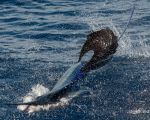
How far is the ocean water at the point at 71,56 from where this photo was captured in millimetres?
10000

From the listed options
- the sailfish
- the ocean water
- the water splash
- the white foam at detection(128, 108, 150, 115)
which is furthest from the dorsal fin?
the white foam at detection(128, 108, 150, 115)

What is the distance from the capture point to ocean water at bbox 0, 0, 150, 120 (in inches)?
394

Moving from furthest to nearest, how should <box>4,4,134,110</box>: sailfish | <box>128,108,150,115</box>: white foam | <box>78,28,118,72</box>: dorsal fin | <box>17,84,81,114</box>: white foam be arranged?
<box>78,28,118,72</box>: dorsal fin
<box>4,4,134,110</box>: sailfish
<box>17,84,81,114</box>: white foam
<box>128,108,150,115</box>: white foam

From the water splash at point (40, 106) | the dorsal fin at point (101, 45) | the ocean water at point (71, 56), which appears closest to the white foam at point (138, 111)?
the ocean water at point (71, 56)

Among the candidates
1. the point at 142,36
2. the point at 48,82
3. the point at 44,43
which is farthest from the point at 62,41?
the point at 48,82

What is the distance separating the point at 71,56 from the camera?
13.4 meters

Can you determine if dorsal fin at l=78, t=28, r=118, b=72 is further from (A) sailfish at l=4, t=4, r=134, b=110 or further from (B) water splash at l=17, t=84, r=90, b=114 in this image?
(B) water splash at l=17, t=84, r=90, b=114

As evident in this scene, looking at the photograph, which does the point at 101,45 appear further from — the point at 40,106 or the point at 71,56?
the point at 40,106

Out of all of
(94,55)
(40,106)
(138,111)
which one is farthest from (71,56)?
(138,111)

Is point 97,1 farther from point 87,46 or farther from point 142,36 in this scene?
point 87,46

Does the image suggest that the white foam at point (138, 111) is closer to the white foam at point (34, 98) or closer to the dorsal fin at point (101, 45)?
the white foam at point (34, 98)

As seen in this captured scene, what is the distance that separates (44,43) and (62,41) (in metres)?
0.54

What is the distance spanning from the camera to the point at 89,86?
440 inches

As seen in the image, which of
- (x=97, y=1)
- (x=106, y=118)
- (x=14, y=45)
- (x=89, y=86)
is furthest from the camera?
(x=97, y=1)
